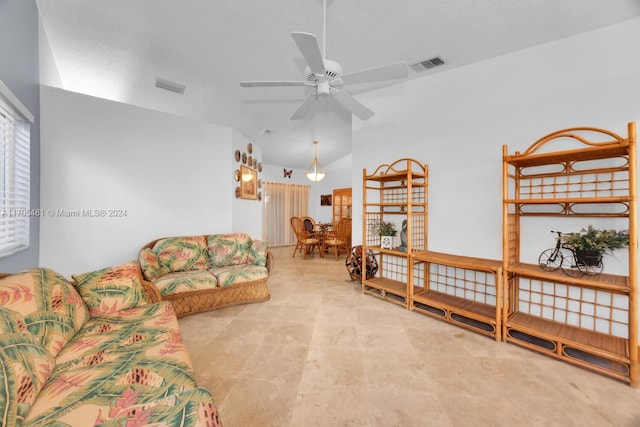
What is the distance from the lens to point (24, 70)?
2.01 m

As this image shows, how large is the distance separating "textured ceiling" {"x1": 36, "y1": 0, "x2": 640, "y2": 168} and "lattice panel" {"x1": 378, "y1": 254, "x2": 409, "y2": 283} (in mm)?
2316

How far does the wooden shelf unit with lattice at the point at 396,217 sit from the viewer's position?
277 cm

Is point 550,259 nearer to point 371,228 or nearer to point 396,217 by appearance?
point 396,217

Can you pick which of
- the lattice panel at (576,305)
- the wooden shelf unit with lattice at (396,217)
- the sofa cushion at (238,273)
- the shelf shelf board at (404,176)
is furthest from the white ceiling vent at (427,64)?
the sofa cushion at (238,273)

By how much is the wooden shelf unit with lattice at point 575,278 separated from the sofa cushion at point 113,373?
2416 mm

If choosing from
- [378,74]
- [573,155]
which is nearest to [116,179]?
[378,74]

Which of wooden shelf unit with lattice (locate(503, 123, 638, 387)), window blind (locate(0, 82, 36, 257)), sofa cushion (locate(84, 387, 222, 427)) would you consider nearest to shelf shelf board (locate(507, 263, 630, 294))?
wooden shelf unit with lattice (locate(503, 123, 638, 387))

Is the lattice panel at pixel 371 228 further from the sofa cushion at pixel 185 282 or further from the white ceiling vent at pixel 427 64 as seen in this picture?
the sofa cushion at pixel 185 282

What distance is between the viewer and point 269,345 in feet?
6.51

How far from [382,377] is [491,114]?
8.49ft

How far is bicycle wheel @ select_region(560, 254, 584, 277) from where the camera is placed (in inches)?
70.3

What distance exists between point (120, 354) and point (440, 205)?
300 cm

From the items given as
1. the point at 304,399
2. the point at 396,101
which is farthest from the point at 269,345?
the point at 396,101

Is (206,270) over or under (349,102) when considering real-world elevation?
under
